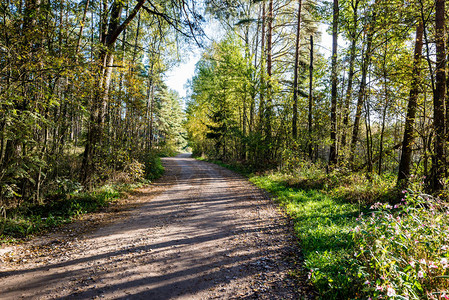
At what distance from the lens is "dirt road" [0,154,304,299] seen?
122 inches

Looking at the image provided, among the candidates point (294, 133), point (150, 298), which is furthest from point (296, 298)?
point (294, 133)

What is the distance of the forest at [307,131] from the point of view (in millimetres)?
3104

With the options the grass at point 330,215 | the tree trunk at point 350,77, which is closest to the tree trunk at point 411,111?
the grass at point 330,215

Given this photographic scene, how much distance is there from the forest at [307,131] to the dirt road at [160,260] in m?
0.70

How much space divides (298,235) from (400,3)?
717cm

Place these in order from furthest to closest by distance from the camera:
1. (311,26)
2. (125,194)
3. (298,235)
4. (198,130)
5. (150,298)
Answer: (198,130), (311,26), (125,194), (298,235), (150,298)

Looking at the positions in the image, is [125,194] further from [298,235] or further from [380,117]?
[380,117]

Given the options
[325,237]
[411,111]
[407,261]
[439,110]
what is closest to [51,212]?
[325,237]

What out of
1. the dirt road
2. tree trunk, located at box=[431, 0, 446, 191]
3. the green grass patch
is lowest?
the dirt road

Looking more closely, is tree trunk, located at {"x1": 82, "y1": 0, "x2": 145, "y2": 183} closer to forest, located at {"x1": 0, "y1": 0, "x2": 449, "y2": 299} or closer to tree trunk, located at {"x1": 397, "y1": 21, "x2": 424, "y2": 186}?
forest, located at {"x1": 0, "y1": 0, "x2": 449, "y2": 299}

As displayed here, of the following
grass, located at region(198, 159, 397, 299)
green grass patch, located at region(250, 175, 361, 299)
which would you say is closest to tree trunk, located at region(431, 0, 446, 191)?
grass, located at region(198, 159, 397, 299)

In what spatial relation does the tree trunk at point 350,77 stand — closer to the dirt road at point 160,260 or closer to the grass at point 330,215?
the grass at point 330,215

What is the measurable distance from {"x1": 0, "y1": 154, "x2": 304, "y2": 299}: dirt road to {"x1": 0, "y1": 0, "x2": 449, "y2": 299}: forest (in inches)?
27.5

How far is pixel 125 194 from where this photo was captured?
27.3ft
